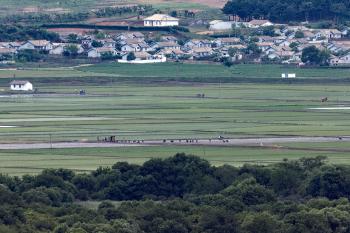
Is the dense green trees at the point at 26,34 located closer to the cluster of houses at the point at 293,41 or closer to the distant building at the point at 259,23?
the cluster of houses at the point at 293,41

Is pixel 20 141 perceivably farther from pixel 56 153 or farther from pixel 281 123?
pixel 281 123

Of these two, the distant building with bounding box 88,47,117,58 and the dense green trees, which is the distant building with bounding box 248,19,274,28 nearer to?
the dense green trees

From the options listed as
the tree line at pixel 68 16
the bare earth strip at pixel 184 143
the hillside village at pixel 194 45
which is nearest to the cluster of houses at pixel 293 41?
the hillside village at pixel 194 45

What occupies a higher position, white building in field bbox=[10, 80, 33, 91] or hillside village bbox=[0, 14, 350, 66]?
white building in field bbox=[10, 80, 33, 91]

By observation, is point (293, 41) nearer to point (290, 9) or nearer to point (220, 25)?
point (220, 25)

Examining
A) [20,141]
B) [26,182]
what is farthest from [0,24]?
[26,182]

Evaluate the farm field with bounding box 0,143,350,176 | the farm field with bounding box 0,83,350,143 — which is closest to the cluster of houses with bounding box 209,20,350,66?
the farm field with bounding box 0,83,350,143
